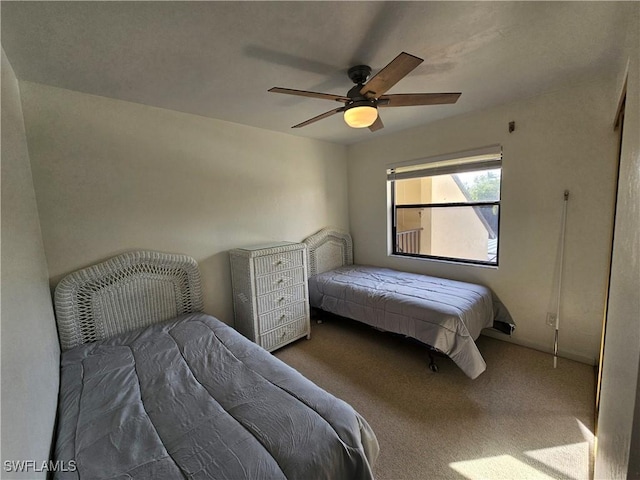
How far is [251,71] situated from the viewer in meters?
1.73

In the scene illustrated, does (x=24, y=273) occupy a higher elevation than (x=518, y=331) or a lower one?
higher

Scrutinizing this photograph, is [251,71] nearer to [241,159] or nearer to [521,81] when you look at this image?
[241,159]

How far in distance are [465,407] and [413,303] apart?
80 centimetres

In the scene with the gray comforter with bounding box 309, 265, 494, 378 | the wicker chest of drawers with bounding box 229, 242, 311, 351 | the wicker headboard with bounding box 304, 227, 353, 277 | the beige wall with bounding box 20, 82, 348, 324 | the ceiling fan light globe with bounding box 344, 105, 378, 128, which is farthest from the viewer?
the wicker headboard with bounding box 304, 227, 353, 277

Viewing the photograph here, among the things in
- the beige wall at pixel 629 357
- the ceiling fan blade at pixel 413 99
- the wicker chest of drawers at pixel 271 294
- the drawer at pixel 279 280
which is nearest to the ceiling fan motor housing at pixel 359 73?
the ceiling fan blade at pixel 413 99

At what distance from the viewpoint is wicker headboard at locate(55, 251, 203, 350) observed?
1.85 m

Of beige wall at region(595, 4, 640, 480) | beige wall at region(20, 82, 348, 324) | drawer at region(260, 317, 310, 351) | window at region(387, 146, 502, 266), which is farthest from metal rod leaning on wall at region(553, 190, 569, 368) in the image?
beige wall at region(20, 82, 348, 324)

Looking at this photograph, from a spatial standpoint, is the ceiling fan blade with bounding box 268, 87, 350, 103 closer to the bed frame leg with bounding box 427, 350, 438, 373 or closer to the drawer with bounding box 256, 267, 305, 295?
the drawer with bounding box 256, 267, 305, 295

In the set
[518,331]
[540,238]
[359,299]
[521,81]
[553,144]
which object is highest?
[521,81]

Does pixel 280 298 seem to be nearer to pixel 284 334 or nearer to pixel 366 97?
pixel 284 334

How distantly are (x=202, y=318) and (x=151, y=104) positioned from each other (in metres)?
1.84

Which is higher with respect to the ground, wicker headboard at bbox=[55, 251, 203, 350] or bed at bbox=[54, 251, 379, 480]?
wicker headboard at bbox=[55, 251, 203, 350]

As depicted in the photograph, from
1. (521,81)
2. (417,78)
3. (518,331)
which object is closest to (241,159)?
(417,78)

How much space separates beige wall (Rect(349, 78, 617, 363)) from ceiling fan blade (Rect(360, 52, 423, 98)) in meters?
1.66
